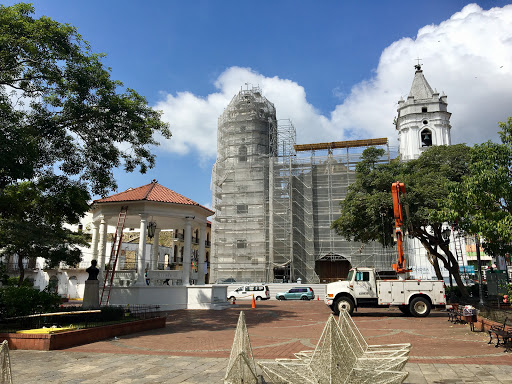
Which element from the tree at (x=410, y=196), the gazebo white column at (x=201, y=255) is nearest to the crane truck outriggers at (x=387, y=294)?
the tree at (x=410, y=196)

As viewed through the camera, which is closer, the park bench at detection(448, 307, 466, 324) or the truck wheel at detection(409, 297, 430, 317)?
the park bench at detection(448, 307, 466, 324)

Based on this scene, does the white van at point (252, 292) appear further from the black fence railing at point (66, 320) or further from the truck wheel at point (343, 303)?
the black fence railing at point (66, 320)

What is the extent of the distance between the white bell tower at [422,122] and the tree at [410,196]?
24.7 metres

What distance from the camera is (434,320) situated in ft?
55.0

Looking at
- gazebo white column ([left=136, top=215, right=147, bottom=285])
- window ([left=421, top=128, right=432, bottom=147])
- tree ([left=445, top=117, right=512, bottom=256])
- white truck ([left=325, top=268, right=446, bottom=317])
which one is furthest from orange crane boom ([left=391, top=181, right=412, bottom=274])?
window ([left=421, top=128, right=432, bottom=147])

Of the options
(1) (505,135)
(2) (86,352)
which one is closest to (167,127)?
(2) (86,352)

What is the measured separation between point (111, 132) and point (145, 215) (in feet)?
24.1

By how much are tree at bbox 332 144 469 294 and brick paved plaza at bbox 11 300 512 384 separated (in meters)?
8.25

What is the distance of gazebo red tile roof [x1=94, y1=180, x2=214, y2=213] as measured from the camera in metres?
22.6

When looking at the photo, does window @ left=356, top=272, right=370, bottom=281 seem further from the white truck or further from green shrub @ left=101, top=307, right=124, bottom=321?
green shrub @ left=101, top=307, right=124, bottom=321

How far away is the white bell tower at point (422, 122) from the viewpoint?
49406mm

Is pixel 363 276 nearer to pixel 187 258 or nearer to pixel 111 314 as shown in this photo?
pixel 187 258

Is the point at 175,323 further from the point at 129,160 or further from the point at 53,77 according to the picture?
the point at 53,77

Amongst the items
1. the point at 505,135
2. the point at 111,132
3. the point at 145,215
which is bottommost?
the point at 145,215
